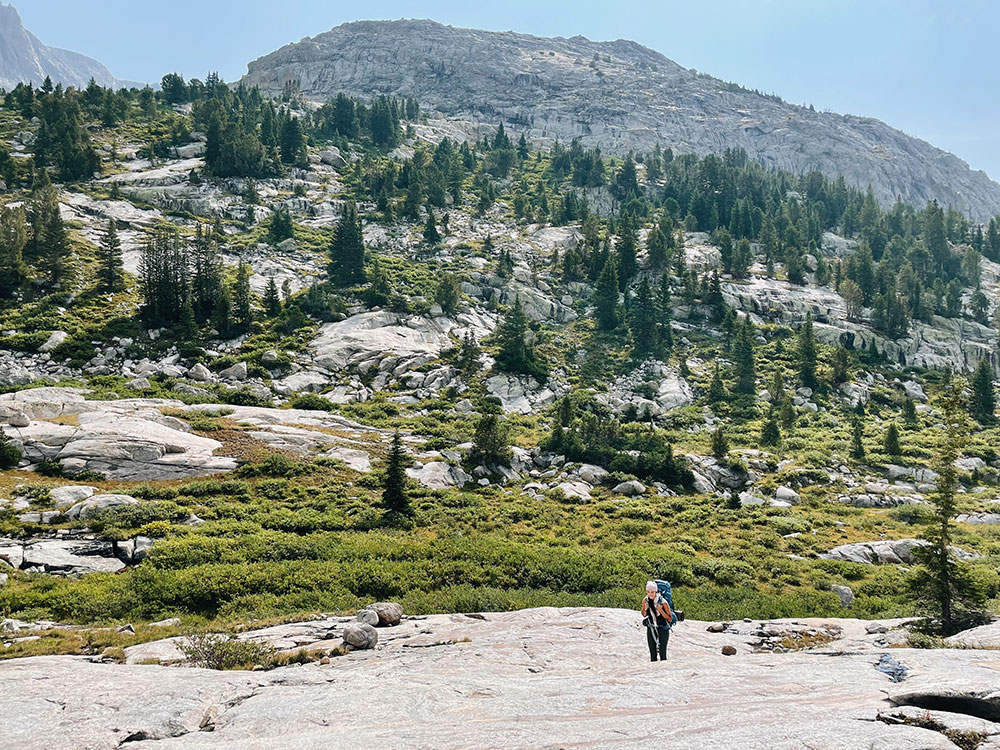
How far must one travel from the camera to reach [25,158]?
102 m

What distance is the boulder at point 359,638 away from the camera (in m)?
15.3

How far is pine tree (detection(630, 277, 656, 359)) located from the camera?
3403 inches

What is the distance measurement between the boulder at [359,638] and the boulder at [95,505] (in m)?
21.6

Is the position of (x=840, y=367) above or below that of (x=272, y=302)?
below

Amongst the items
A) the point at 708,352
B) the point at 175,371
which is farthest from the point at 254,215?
the point at 708,352

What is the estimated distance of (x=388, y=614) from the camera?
17812 millimetres

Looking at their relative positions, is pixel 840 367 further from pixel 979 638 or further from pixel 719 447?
pixel 979 638

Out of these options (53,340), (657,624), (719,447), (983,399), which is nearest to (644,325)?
(719,447)

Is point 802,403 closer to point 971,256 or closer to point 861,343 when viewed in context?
point 861,343

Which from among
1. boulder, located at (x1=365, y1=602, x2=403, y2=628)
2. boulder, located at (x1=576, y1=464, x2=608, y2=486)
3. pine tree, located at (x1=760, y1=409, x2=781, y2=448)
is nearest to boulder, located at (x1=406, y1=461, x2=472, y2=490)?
boulder, located at (x1=576, y1=464, x2=608, y2=486)

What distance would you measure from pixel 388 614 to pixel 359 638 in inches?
102

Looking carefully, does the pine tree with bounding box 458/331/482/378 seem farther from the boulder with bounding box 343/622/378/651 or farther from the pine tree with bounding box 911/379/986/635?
the boulder with bounding box 343/622/378/651

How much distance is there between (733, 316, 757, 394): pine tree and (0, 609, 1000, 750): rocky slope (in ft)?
215

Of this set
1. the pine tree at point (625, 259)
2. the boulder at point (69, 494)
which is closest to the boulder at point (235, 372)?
the boulder at point (69, 494)
